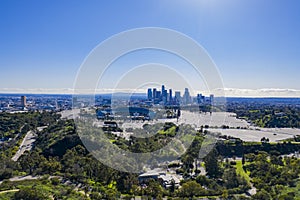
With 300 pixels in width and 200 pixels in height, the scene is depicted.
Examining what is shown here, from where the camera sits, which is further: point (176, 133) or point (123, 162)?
point (176, 133)

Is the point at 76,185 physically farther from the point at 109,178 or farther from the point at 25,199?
the point at 25,199

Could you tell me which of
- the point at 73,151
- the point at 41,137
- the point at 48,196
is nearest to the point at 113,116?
the point at 41,137

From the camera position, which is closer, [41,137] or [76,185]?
[76,185]

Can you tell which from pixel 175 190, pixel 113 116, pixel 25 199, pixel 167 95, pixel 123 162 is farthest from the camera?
pixel 167 95

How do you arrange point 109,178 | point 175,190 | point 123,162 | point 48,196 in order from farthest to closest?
point 123,162 < point 109,178 < point 175,190 < point 48,196

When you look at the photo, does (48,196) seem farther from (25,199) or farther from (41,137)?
(41,137)

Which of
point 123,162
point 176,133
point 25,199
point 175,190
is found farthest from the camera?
point 176,133

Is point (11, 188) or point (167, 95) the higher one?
point (167, 95)

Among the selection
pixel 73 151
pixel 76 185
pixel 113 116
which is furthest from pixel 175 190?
pixel 113 116

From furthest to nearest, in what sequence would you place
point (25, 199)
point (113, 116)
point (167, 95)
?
point (167, 95), point (113, 116), point (25, 199)
